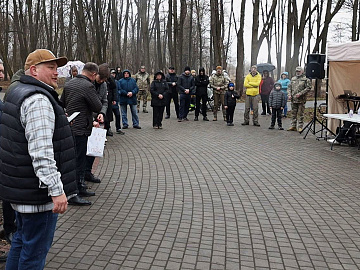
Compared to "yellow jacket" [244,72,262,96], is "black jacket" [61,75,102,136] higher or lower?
lower

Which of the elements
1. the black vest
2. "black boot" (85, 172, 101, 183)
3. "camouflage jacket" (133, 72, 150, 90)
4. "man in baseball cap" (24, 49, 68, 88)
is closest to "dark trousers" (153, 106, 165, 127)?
"camouflage jacket" (133, 72, 150, 90)

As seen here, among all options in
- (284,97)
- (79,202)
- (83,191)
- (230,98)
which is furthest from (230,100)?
(79,202)

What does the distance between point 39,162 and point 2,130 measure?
0.40 metres

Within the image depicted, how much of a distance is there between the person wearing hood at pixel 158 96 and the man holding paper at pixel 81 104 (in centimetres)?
794

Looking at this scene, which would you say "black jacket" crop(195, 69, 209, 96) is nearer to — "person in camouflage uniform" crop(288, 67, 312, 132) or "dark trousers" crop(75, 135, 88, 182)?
"person in camouflage uniform" crop(288, 67, 312, 132)

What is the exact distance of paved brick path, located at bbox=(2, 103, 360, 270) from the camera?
14.1ft

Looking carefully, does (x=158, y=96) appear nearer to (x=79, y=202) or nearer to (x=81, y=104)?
(x=81, y=104)

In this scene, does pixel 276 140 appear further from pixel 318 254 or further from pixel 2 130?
pixel 2 130

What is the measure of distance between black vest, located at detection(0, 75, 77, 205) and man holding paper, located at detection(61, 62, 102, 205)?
293 cm

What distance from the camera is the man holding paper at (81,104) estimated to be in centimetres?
585

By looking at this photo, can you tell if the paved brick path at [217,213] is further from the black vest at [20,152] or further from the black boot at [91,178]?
the black vest at [20,152]

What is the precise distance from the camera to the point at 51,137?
2812mm

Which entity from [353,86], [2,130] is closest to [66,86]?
[2,130]

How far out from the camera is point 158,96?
46.3ft
